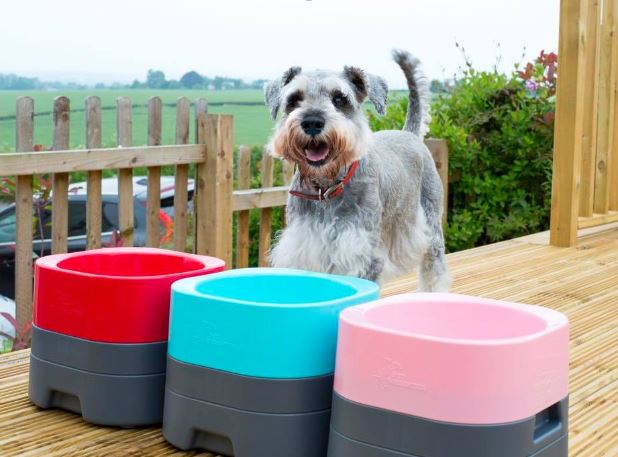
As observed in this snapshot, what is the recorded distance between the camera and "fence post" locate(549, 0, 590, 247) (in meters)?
4.85

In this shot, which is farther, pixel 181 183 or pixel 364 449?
pixel 181 183

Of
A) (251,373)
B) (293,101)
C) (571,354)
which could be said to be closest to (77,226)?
(293,101)

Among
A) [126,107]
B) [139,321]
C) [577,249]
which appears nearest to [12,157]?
[126,107]

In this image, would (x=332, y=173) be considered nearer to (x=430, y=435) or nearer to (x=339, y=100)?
(x=339, y=100)

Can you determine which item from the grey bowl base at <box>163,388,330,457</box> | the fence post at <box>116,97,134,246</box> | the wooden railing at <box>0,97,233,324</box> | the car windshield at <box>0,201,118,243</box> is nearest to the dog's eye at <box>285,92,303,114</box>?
the grey bowl base at <box>163,388,330,457</box>

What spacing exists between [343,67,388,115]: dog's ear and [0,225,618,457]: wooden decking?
41.4 inches

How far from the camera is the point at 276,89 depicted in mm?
2875

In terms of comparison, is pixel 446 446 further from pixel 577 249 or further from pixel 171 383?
pixel 577 249

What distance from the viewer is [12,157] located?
374 cm

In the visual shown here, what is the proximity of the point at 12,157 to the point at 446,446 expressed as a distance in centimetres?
287

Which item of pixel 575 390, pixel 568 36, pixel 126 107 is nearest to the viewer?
pixel 575 390

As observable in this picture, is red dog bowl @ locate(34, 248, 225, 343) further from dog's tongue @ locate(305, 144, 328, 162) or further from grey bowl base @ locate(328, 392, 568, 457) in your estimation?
dog's tongue @ locate(305, 144, 328, 162)

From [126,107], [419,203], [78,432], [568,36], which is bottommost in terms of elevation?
[78,432]

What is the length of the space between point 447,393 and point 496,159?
5050mm
